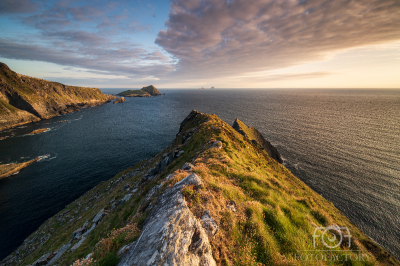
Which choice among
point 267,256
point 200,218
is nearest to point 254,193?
point 267,256

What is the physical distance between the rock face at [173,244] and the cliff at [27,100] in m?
145

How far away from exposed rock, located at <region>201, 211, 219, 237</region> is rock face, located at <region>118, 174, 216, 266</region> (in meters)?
0.31

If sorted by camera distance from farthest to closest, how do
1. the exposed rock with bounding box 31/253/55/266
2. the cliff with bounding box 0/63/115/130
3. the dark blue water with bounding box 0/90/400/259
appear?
the cliff with bounding box 0/63/115/130
the dark blue water with bounding box 0/90/400/259
the exposed rock with bounding box 31/253/55/266

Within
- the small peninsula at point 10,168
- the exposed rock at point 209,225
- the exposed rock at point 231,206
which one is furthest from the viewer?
the small peninsula at point 10,168

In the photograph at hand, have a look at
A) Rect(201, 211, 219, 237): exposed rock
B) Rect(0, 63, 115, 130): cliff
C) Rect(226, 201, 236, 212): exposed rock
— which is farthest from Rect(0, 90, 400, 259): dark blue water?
Rect(201, 211, 219, 237): exposed rock

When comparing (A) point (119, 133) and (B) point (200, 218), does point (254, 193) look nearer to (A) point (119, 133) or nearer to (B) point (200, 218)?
(B) point (200, 218)

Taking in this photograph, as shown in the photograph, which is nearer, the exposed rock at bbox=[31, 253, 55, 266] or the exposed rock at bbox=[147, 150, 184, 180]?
the exposed rock at bbox=[31, 253, 55, 266]

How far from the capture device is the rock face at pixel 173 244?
6348 mm

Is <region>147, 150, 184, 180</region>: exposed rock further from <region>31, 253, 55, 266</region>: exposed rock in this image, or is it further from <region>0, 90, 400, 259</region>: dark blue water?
<region>0, 90, 400, 259</region>: dark blue water

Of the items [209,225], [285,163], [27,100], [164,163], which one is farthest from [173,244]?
[27,100]

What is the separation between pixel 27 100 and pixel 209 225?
172 m

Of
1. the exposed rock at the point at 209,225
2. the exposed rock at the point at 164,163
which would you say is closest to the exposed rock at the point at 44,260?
the exposed rock at the point at 164,163

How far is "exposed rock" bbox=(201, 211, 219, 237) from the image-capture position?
7821mm

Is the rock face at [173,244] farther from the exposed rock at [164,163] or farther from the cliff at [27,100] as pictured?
the cliff at [27,100]
